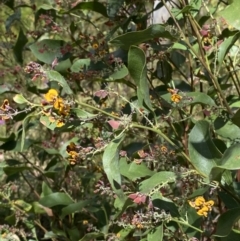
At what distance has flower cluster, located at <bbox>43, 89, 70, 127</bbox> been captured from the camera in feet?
3.61

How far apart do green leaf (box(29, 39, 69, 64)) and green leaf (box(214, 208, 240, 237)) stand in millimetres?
791

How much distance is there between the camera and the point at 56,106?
3.59ft

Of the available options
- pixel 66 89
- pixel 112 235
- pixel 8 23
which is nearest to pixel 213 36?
pixel 66 89

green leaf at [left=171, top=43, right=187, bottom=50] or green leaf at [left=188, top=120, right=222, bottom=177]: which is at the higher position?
green leaf at [left=171, top=43, right=187, bottom=50]

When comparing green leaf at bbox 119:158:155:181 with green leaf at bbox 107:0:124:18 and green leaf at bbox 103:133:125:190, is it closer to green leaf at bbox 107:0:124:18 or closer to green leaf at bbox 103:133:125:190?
green leaf at bbox 103:133:125:190

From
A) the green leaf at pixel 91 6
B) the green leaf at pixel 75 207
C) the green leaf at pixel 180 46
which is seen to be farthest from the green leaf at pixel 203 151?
the green leaf at pixel 75 207

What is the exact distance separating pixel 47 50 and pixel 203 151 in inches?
29.2

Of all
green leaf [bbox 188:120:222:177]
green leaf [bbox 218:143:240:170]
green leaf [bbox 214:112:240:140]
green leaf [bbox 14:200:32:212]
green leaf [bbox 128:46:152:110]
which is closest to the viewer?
green leaf [bbox 218:143:240:170]

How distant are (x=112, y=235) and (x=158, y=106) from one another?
38cm

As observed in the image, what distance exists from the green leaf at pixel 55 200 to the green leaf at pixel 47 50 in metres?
0.41

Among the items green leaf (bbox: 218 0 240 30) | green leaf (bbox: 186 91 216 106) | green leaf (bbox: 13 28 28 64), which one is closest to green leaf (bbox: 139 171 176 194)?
green leaf (bbox: 186 91 216 106)

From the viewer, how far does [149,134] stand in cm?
175

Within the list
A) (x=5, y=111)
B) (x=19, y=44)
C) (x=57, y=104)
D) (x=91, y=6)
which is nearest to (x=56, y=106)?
(x=57, y=104)

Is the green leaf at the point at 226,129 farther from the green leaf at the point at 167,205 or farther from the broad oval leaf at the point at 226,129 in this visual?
the green leaf at the point at 167,205
